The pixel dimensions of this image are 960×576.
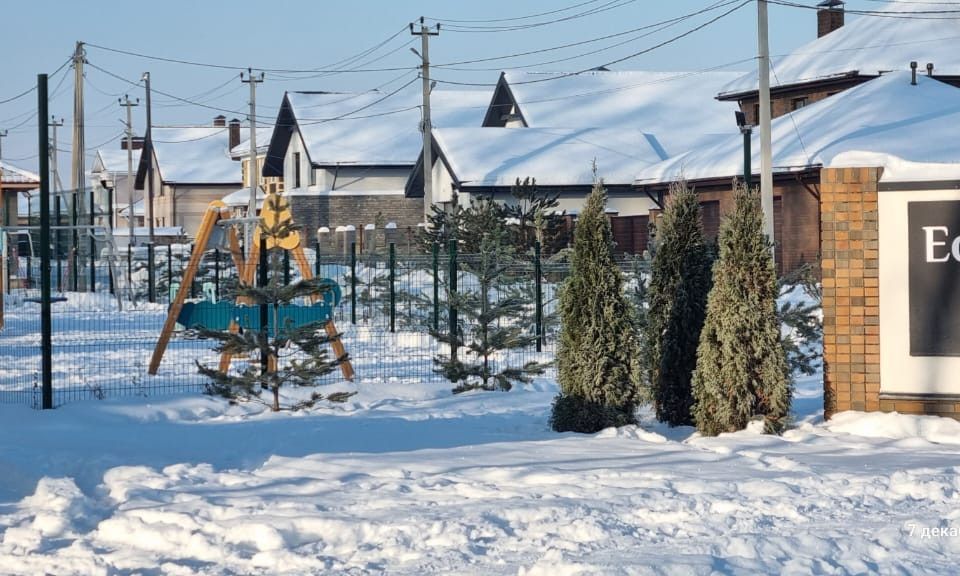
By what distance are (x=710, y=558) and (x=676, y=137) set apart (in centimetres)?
4417

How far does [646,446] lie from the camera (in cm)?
1035

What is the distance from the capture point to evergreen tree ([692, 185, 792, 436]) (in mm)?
10688

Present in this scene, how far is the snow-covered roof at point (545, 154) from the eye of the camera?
1682 inches

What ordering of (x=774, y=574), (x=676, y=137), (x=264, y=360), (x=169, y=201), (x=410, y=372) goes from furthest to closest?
1. (x=169, y=201)
2. (x=676, y=137)
3. (x=410, y=372)
4. (x=264, y=360)
5. (x=774, y=574)

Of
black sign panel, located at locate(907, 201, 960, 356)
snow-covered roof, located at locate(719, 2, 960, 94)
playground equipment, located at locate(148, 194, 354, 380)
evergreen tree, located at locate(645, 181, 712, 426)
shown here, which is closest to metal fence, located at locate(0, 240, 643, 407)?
playground equipment, located at locate(148, 194, 354, 380)

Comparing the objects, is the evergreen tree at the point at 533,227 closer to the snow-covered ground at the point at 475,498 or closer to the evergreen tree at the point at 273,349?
the evergreen tree at the point at 273,349

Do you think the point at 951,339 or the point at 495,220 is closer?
the point at 951,339

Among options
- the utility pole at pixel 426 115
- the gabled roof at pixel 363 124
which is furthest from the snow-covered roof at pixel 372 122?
the utility pole at pixel 426 115

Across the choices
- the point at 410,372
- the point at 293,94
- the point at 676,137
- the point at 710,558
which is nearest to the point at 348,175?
the point at 293,94

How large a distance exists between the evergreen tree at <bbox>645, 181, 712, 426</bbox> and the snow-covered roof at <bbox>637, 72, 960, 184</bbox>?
18731mm

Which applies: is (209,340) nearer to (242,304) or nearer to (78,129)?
(242,304)

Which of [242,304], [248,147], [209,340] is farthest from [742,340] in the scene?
[248,147]

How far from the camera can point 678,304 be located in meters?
11.7

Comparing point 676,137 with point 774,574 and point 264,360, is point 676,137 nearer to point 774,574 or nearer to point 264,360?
point 264,360
